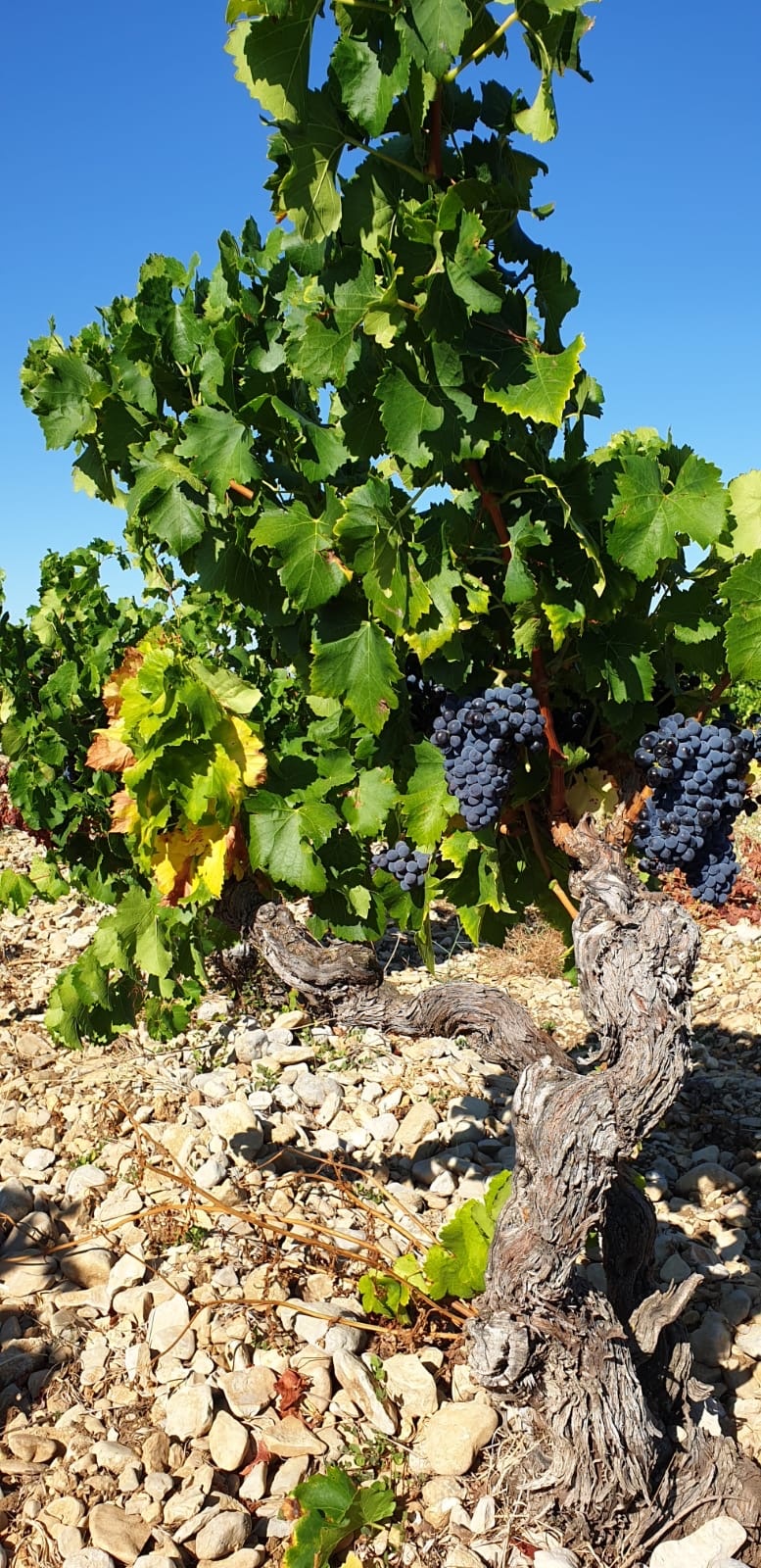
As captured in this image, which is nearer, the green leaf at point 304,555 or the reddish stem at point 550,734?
the green leaf at point 304,555

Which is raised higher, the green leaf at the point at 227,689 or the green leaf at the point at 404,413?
the green leaf at the point at 404,413

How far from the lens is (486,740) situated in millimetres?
2059

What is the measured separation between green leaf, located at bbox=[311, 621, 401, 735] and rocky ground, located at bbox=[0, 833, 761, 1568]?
1724mm

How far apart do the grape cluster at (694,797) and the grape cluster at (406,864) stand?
472 mm

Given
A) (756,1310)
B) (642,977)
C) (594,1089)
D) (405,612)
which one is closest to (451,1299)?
(756,1310)

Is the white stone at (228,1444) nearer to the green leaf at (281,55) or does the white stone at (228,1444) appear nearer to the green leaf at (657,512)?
the green leaf at (657,512)

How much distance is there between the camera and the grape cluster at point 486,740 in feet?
6.72

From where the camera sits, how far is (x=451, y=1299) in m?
3.26

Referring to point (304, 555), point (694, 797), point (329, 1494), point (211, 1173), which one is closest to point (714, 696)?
point (694, 797)

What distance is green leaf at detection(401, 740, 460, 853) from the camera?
2.25 m

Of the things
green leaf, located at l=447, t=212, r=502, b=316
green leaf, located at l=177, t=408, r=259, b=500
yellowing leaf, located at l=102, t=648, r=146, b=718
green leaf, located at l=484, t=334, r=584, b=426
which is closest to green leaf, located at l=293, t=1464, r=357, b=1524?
yellowing leaf, located at l=102, t=648, r=146, b=718

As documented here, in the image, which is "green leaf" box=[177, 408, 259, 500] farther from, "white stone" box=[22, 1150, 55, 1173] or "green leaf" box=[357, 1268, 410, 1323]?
"white stone" box=[22, 1150, 55, 1173]

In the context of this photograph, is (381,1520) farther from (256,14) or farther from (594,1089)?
(256,14)

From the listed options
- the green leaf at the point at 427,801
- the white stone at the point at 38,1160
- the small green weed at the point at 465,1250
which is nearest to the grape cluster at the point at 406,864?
the green leaf at the point at 427,801
